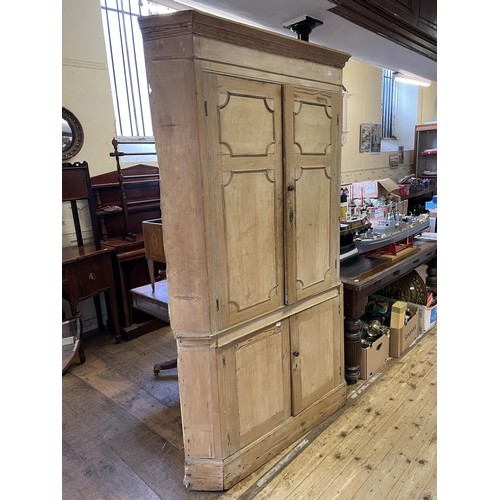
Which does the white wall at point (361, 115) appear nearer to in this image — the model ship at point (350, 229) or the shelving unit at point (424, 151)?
the shelving unit at point (424, 151)

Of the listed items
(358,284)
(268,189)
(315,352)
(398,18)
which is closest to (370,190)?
(358,284)

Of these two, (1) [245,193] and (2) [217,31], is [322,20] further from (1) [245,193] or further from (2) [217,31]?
(1) [245,193]

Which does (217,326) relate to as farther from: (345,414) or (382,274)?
(382,274)

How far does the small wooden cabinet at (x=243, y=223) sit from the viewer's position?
150cm

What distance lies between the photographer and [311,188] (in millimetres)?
2000

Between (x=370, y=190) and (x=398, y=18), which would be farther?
(x=370, y=190)

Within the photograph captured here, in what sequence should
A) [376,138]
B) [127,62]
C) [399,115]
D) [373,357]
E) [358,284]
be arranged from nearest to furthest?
[358,284]
[373,357]
[127,62]
[376,138]
[399,115]

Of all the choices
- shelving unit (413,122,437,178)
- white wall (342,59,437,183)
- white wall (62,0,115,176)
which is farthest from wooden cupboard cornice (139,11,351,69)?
shelving unit (413,122,437,178)

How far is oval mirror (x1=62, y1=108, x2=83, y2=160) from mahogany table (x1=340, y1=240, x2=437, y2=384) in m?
2.45

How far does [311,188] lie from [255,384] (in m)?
1.03
